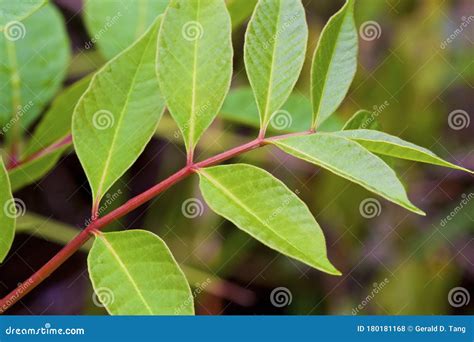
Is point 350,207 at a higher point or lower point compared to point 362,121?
lower

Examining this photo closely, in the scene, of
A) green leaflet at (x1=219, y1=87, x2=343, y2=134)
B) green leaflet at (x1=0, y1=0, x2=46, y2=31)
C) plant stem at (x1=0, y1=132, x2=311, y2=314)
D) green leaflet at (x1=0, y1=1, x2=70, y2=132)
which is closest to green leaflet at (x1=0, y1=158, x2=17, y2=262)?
plant stem at (x1=0, y1=132, x2=311, y2=314)

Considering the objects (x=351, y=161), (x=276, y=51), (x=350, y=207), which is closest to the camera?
(x=351, y=161)

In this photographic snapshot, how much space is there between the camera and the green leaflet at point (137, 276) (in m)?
0.57

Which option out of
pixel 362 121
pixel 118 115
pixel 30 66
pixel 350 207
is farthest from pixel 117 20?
pixel 350 207

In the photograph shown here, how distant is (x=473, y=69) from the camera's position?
4.54 feet

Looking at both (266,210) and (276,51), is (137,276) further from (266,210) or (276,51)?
(276,51)

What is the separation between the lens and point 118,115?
661 millimetres

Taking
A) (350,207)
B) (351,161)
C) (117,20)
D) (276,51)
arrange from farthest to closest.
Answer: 1. (350,207)
2. (117,20)
3. (276,51)
4. (351,161)

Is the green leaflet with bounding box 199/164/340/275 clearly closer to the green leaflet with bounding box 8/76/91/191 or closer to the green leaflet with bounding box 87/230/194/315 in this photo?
the green leaflet with bounding box 87/230/194/315

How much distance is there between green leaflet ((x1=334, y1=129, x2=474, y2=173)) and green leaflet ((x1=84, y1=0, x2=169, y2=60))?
1.20ft

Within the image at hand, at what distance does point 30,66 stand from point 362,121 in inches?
17.8

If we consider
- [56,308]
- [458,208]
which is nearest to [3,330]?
[56,308]

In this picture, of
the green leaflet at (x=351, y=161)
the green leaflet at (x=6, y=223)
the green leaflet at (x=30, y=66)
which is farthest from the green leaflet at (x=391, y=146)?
the green leaflet at (x=30, y=66)

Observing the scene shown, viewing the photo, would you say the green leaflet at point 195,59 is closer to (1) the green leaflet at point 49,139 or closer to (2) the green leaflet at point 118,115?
(2) the green leaflet at point 118,115
